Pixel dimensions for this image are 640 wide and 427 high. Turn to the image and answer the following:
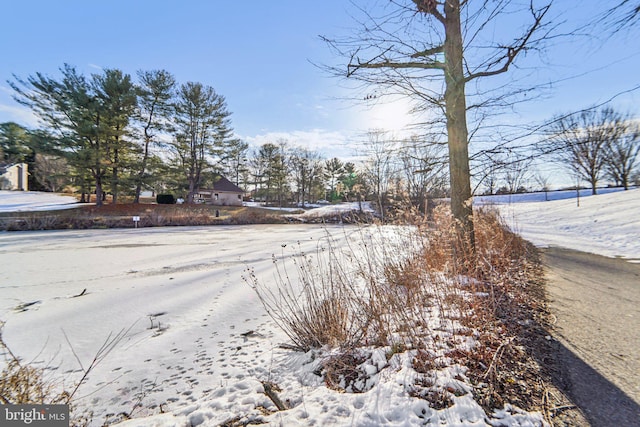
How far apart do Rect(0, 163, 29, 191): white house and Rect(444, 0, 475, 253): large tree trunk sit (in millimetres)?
48865

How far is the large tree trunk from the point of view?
3.68m

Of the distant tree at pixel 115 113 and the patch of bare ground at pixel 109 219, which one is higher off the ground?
the distant tree at pixel 115 113

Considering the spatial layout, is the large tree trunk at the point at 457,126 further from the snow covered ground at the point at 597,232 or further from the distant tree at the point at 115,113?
the distant tree at the point at 115,113

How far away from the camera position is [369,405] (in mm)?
1520

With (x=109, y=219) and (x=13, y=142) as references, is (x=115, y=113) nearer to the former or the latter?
(x=109, y=219)

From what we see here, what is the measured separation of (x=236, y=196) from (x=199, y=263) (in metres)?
33.0

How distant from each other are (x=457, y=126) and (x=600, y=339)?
299 cm

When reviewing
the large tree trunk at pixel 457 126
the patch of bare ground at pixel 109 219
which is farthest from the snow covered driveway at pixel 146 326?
the patch of bare ground at pixel 109 219

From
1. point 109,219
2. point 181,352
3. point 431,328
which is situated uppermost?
point 109,219

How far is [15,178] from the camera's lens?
109 ft

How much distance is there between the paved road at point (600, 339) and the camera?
5.13 ft

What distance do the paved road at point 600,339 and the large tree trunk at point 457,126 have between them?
4.53ft

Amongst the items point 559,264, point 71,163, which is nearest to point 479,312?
point 559,264

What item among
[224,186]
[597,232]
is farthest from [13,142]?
[597,232]
